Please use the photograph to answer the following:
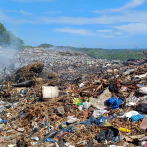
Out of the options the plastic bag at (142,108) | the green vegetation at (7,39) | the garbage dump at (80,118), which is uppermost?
the green vegetation at (7,39)

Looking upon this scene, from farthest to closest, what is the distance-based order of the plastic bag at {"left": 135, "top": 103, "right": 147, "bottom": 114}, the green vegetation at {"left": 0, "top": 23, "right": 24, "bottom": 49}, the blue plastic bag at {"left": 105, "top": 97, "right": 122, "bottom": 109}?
the green vegetation at {"left": 0, "top": 23, "right": 24, "bottom": 49}
the blue plastic bag at {"left": 105, "top": 97, "right": 122, "bottom": 109}
the plastic bag at {"left": 135, "top": 103, "right": 147, "bottom": 114}

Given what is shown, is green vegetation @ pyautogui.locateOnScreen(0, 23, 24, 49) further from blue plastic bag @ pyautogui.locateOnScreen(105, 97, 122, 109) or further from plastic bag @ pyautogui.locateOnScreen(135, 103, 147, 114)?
plastic bag @ pyautogui.locateOnScreen(135, 103, 147, 114)

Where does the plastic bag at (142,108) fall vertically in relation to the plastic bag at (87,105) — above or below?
above

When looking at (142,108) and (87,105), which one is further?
(87,105)

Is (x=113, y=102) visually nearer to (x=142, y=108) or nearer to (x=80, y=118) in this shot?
(x=142, y=108)

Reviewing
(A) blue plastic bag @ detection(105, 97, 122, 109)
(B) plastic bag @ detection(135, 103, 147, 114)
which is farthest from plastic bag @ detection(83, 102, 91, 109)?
(B) plastic bag @ detection(135, 103, 147, 114)

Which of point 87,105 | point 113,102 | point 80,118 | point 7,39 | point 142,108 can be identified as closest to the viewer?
point 142,108

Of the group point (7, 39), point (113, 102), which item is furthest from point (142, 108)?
point (7, 39)

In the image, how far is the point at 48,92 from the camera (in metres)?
5.32

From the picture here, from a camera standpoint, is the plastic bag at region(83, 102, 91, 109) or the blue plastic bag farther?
the plastic bag at region(83, 102, 91, 109)

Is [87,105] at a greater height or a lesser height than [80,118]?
greater

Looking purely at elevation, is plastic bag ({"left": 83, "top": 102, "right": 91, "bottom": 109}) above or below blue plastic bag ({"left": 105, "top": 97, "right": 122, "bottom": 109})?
below

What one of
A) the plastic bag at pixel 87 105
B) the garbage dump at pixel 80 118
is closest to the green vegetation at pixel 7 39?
the garbage dump at pixel 80 118

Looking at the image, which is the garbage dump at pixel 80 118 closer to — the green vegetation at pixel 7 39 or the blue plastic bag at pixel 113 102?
the blue plastic bag at pixel 113 102
